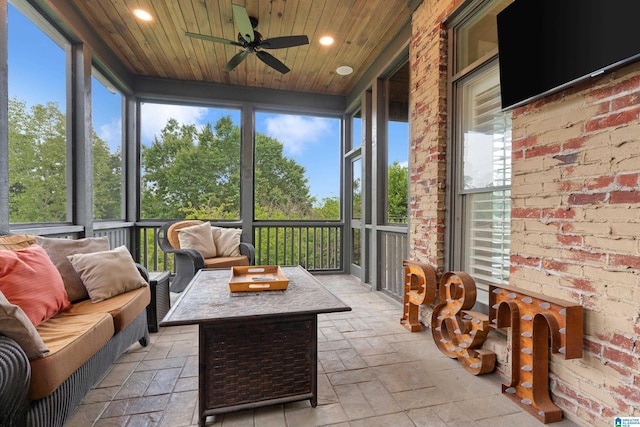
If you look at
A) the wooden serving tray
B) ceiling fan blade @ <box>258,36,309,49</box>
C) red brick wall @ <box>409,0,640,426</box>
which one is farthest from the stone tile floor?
ceiling fan blade @ <box>258,36,309,49</box>

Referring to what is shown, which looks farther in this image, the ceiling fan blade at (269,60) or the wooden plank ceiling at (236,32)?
the ceiling fan blade at (269,60)

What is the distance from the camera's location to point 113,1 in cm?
287

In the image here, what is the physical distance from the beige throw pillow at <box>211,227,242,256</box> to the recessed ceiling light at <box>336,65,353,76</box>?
2632 millimetres

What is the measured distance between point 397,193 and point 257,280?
2.27 metres

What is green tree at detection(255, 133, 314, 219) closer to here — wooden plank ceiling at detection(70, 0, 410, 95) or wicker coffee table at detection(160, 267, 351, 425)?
wooden plank ceiling at detection(70, 0, 410, 95)

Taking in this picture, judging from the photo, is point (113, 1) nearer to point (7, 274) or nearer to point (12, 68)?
point (12, 68)

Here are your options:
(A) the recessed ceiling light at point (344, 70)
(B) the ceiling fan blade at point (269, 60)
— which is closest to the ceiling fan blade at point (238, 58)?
(B) the ceiling fan blade at point (269, 60)

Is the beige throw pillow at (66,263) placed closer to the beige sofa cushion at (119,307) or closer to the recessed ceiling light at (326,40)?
the beige sofa cushion at (119,307)

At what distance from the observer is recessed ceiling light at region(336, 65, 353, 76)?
4.10m

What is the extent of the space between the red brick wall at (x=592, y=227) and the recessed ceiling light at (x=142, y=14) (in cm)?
352

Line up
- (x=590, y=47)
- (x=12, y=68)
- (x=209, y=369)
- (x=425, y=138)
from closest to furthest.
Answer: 1. (x=590, y=47)
2. (x=209, y=369)
3. (x=12, y=68)
4. (x=425, y=138)

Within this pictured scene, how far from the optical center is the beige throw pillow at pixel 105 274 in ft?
6.79

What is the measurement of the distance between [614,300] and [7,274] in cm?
294

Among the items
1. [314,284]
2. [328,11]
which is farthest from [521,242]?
[328,11]
